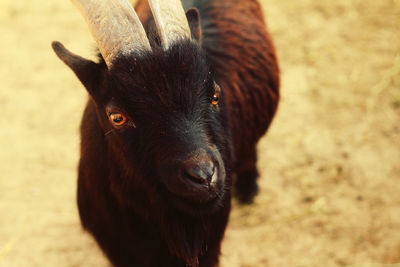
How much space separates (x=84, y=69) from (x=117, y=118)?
14.8 inches

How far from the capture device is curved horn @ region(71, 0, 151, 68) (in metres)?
2.34

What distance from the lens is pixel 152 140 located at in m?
2.28

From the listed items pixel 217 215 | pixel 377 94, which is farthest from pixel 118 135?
pixel 377 94

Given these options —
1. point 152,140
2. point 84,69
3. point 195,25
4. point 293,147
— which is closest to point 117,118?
point 152,140

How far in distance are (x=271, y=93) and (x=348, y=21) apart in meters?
3.42

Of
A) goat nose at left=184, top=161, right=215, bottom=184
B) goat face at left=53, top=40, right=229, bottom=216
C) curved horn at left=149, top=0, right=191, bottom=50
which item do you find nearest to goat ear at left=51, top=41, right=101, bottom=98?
goat face at left=53, top=40, right=229, bottom=216

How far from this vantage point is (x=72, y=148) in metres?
4.94

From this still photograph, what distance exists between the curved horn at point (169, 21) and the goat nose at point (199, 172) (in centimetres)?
72

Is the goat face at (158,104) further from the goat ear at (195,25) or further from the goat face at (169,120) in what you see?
the goat ear at (195,25)

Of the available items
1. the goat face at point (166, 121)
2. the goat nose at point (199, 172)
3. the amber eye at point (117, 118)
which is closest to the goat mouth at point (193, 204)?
the goat face at point (166, 121)

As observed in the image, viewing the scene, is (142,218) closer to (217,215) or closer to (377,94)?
(217,215)

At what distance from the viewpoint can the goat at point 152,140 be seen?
223cm

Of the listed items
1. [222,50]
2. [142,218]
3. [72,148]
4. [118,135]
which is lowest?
[72,148]

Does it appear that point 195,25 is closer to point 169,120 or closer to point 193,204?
point 169,120
